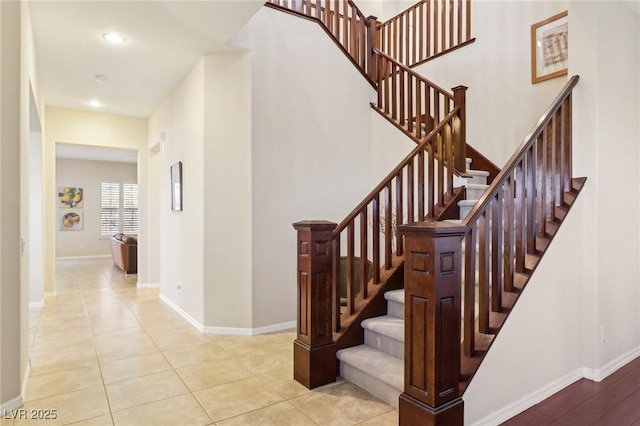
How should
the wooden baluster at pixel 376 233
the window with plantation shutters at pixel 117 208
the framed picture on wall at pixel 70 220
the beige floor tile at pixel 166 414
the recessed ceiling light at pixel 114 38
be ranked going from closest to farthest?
the beige floor tile at pixel 166 414 → the wooden baluster at pixel 376 233 → the recessed ceiling light at pixel 114 38 → the framed picture on wall at pixel 70 220 → the window with plantation shutters at pixel 117 208

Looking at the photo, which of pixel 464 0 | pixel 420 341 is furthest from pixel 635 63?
pixel 420 341

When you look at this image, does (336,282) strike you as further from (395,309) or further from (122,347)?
(122,347)

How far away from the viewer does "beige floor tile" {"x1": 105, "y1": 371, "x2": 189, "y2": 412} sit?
2.51m

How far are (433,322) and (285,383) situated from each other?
1.39 m

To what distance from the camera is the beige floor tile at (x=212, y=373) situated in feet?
9.09

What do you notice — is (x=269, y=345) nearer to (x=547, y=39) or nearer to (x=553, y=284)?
(x=553, y=284)

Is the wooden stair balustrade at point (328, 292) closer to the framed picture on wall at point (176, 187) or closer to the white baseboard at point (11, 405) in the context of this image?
the white baseboard at point (11, 405)

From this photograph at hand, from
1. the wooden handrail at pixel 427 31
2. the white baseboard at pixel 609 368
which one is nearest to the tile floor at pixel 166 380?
the white baseboard at pixel 609 368

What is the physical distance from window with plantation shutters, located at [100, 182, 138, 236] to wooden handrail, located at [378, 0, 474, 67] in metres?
8.87

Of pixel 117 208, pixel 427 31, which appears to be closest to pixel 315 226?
pixel 427 31

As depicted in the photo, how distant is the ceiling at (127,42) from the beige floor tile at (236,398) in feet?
9.35

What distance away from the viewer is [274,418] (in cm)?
227

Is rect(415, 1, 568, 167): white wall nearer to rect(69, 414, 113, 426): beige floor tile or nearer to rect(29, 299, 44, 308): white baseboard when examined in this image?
rect(69, 414, 113, 426): beige floor tile

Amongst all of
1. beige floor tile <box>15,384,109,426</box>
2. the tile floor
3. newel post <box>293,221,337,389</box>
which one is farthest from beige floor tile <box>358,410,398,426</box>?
beige floor tile <box>15,384,109,426</box>
